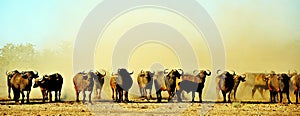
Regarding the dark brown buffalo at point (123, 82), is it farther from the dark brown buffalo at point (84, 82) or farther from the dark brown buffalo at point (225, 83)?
the dark brown buffalo at point (225, 83)

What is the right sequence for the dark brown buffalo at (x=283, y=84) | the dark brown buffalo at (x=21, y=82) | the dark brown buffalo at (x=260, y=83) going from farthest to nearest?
the dark brown buffalo at (x=260, y=83) < the dark brown buffalo at (x=21, y=82) < the dark brown buffalo at (x=283, y=84)

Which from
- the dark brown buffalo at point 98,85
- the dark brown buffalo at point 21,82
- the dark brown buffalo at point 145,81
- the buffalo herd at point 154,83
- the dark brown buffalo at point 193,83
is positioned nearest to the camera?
the dark brown buffalo at point 21,82

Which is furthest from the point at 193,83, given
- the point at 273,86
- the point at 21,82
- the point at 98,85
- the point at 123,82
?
the point at 21,82

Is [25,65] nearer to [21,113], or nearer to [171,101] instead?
[171,101]

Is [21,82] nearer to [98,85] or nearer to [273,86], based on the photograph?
[98,85]

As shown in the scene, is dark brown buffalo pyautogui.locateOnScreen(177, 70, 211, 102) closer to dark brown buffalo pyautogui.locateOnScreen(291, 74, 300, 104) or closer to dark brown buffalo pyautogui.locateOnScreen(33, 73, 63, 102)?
dark brown buffalo pyautogui.locateOnScreen(291, 74, 300, 104)

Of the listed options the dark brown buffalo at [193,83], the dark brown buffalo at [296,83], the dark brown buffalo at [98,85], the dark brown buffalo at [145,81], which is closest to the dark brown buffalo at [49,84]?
the dark brown buffalo at [98,85]

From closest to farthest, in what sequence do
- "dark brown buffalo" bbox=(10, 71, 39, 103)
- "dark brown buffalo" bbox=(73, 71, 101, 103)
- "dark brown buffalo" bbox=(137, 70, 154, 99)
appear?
"dark brown buffalo" bbox=(10, 71, 39, 103) < "dark brown buffalo" bbox=(73, 71, 101, 103) < "dark brown buffalo" bbox=(137, 70, 154, 99)

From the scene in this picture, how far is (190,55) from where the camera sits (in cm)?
3703

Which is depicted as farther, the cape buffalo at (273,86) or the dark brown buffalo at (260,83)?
the dark brown buffalo at (260,83)

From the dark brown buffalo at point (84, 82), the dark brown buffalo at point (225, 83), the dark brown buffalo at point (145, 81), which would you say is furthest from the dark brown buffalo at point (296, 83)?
the dark brown buffalo at point (84, 82)

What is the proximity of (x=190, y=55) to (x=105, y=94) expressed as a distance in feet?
23.0

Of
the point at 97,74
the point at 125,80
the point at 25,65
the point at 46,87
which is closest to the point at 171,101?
the point at 125,80

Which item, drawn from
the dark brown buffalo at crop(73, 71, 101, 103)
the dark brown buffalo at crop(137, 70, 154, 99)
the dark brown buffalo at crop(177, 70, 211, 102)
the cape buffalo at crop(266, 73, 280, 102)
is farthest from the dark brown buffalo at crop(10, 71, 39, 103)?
the cape buffalo at crop(266, 73, 280, 102)
